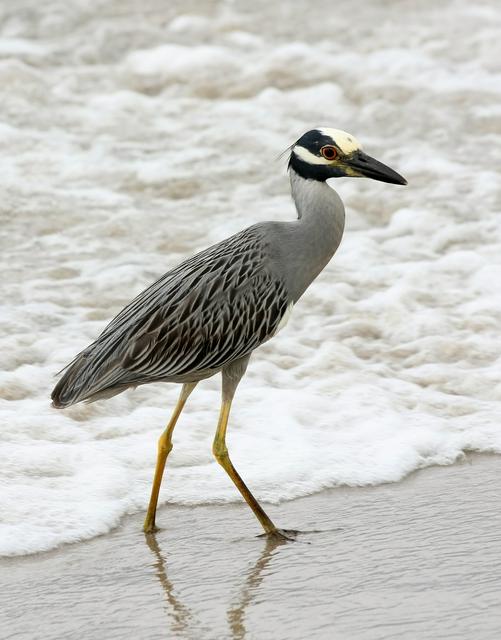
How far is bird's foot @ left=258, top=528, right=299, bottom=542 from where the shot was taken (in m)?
5.15

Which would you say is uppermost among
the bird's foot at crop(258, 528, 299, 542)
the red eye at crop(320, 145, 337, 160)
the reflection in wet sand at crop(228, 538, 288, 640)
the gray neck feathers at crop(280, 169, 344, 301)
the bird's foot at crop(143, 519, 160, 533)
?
the red eye at crop(320, 145, 337, 160)

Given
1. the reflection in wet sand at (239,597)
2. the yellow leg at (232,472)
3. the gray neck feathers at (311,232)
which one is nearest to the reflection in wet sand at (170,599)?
the reflection in wet sand at (239,597)

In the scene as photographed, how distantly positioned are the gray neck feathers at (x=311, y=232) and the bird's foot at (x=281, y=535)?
1.11m

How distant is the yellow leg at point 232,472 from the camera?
5.22 metres

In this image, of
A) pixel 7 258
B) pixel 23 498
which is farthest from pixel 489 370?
pixel 7 258

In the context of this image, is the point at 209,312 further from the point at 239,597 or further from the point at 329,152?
the point at 239,597

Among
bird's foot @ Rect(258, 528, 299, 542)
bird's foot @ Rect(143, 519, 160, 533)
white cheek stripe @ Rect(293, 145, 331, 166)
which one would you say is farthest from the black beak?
bird's foot @ Rect(143, 519, 160, 533)

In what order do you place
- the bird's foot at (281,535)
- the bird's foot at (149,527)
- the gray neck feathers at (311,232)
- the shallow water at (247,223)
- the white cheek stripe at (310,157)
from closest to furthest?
the bird's foot at (281,535), the bird's foot at (149,527), the gray neck feathers at (311,232), the white cheek stripe at (310,157), the shallow water at (247,223)

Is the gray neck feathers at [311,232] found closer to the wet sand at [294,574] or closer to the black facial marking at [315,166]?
the black facial marking at [315,166]

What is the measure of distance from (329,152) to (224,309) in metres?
0.91

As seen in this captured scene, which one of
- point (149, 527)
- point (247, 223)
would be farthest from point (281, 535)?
point (247, 223)

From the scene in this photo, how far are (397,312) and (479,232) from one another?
1.52 meters

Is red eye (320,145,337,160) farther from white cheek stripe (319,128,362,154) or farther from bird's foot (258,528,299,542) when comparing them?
bird's foot (258,528,299,542)

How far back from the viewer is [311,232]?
568 centimetres
